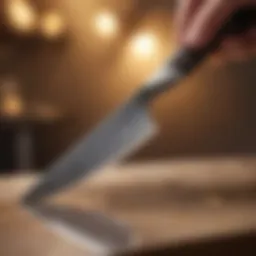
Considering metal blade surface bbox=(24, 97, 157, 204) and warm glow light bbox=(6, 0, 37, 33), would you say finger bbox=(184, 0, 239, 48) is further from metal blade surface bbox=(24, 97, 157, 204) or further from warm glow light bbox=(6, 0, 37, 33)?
warm glow light bbox=(6, 0, 37, 33)

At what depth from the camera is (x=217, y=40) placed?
37 cm

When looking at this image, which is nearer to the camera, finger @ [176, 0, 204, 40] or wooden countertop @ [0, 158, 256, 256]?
wooden countertop @ [0, 158, 256, 256]

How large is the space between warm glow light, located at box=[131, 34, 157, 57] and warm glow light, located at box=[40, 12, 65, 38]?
17cm

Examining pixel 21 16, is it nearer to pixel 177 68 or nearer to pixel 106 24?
pixel 106 24

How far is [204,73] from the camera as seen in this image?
1402 mm

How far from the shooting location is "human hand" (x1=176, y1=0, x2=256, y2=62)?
348 millimetres

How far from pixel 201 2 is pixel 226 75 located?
0.97 meters

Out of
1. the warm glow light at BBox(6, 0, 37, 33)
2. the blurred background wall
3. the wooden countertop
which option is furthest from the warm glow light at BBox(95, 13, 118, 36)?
the wooden countertop

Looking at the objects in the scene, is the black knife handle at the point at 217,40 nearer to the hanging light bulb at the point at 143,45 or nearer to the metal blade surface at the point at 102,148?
the metal blade surface at the point at 102,148

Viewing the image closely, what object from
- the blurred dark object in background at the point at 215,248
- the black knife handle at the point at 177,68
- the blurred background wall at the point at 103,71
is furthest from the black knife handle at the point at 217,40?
the blurred background wall at the point at 103,71

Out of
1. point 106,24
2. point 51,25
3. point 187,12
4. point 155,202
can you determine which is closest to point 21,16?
point 51,25

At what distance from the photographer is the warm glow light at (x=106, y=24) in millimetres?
1441

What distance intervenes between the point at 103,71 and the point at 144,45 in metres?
0.11

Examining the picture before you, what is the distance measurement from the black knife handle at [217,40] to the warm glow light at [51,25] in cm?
109
